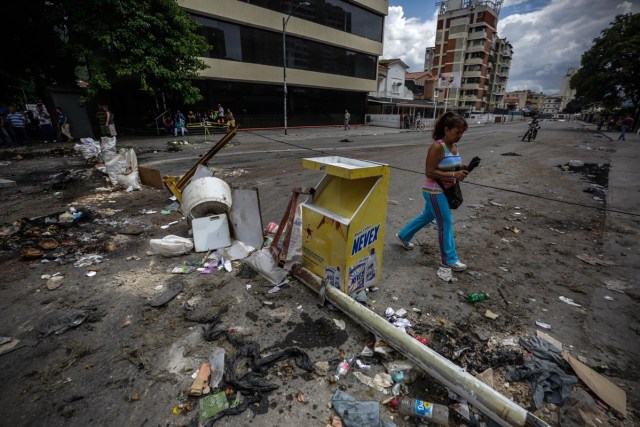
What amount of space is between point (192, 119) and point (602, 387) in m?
21.4

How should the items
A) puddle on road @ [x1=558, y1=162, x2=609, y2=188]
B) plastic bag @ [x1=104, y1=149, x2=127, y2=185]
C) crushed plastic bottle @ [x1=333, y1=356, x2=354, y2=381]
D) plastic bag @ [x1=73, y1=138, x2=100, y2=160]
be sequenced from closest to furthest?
crushed plastic bottle @ [x1=333, y1=356, x2=354, y2=381] → plastic bag @ [x1=104, y1=149, x2=127, y2=185] → puddle on road @ [x1=558, y1=162, x2=609, y2=188] → plastic bag @ [x1=73, y1=138, x2=100, y2=160]

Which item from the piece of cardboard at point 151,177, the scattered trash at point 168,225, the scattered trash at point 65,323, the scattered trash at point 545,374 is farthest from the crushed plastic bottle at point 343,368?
the piece of cardboard at point 151,177

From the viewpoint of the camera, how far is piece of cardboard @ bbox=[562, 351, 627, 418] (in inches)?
70.0

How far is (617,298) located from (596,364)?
4.40 ft

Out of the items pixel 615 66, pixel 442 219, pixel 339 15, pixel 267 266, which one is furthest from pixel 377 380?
pixel 615 66

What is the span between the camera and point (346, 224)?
2.36 meters

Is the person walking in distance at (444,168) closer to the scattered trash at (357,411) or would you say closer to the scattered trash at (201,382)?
the scattered trash at (357,411)

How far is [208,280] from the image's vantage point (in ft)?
10.3

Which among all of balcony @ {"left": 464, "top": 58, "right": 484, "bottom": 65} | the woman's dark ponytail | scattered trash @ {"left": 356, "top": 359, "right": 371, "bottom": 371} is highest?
balcony @ {"left": 464, "top": 58, "right": 484, "bottom": 65}

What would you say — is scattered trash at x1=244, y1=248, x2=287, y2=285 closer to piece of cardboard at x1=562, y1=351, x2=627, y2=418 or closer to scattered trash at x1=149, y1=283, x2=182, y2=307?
scattered trash at x1=149, y1=283, x2=182, y2=307

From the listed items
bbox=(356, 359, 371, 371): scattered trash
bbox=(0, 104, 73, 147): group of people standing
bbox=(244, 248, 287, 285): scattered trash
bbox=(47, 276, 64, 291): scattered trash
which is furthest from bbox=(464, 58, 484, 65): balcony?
bbox=(47, 276, 64, 291): scattered trash

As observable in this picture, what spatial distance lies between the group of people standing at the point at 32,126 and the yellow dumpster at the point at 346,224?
15.8m

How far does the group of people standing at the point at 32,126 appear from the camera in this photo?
38.7ft

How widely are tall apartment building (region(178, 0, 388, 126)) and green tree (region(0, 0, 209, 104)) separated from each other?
4695 millimetres
